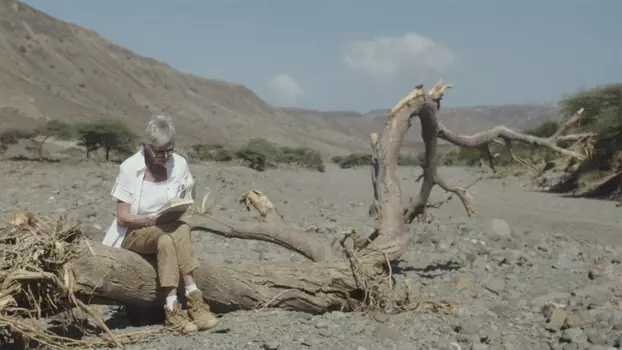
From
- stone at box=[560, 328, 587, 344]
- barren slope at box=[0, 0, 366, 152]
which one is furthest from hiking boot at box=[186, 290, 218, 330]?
barren slope at box=[0, 0, 366, 152]

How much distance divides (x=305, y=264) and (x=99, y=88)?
6601 centimetres

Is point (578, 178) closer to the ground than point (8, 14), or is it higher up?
closer to the ground

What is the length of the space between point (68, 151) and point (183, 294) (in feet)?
82.7

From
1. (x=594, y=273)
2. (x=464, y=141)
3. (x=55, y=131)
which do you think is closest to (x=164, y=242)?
(x=464, y=141)

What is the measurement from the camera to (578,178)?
18.0 metres

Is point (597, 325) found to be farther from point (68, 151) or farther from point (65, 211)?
point (68, 151)

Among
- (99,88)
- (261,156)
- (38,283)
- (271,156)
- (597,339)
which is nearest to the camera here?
(38,283)

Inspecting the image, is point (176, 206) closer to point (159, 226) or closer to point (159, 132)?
point (159, 226)

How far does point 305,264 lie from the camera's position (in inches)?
219

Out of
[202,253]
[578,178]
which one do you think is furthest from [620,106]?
[202,253]

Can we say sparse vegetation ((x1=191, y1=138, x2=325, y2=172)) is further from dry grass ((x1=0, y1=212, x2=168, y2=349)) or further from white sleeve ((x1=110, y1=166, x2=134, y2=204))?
dry grass ((x1=0, y1=212, x2=168, y2=349))

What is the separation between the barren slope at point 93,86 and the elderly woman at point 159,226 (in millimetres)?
36870

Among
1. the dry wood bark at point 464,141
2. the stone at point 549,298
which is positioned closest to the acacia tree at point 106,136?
the dry wood bark at point 464,141

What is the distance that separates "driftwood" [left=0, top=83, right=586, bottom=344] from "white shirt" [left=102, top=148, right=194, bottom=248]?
0.24 metres
